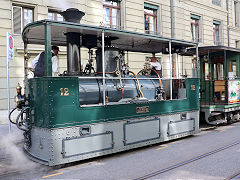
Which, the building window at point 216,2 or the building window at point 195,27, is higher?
the building window at point 216,2

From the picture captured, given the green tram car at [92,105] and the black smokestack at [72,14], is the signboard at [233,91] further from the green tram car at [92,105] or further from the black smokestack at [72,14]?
the black smokestack at [72,14]

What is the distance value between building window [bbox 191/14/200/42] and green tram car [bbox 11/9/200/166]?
1353 centimetres

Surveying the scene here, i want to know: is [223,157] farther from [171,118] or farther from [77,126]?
[77,126]

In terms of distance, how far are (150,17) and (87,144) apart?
14028mm

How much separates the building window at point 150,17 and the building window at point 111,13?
7.47ft

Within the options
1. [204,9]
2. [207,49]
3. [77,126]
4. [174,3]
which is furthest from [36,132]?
[204,9]

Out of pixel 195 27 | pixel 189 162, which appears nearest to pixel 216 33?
pixel 195 27

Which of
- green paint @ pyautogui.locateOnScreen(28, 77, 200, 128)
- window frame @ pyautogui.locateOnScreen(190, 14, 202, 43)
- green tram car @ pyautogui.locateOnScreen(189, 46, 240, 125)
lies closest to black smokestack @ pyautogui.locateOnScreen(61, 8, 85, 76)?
green paint @ pyautogui.locateOnScreen(28, 77, 200, 128)

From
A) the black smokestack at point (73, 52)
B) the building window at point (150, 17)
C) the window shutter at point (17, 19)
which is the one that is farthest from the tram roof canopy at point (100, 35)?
the building window at point (150, 17)

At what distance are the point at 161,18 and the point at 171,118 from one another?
482 inches

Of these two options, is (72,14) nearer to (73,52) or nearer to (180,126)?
(73,52)

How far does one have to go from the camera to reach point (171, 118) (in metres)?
6.82

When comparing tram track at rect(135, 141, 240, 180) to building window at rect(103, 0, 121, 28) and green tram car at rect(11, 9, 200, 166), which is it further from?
building window at rect(103, 0, 121, 28)

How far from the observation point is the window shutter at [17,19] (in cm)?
1196
